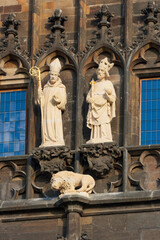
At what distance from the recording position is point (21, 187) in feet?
121

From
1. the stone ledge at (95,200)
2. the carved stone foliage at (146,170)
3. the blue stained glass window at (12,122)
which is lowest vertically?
the stone ledge at (95,200)

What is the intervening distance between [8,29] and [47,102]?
2395 millimetres

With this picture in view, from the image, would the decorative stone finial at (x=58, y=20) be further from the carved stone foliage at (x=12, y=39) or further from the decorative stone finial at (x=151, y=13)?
the decorative stone finial at (x=151, y=13)

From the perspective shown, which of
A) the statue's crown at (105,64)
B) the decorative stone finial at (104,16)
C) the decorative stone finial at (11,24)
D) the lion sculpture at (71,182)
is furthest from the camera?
the decorative stone finial at (11,24)

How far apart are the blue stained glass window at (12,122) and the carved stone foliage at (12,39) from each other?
982 millimetres

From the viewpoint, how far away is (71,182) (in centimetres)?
3588

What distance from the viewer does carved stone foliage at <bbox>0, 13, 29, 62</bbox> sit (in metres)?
38.2

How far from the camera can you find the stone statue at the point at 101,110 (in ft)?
120

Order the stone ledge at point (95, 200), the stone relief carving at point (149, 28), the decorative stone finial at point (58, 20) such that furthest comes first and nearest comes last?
the decorative stone finial at point (58, 20)
the stone relief carving at point (149, 28)
the stone ledge at point (95, 200)

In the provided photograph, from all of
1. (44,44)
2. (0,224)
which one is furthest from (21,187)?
(44,44)

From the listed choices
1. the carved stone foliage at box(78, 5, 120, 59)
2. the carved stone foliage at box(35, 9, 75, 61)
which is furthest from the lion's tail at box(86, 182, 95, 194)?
the carved stone foliage at box(35, 9, 75, 61)

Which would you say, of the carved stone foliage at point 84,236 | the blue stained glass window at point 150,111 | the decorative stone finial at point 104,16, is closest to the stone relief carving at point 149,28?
the decorative stone finial at point 104,16

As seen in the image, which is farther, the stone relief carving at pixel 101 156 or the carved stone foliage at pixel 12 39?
the carved stone foliage at pixel 12 39

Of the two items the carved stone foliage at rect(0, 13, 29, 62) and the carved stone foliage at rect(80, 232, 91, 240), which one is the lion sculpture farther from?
the carved stone foliage at rect(0, 13, 29, 62)
